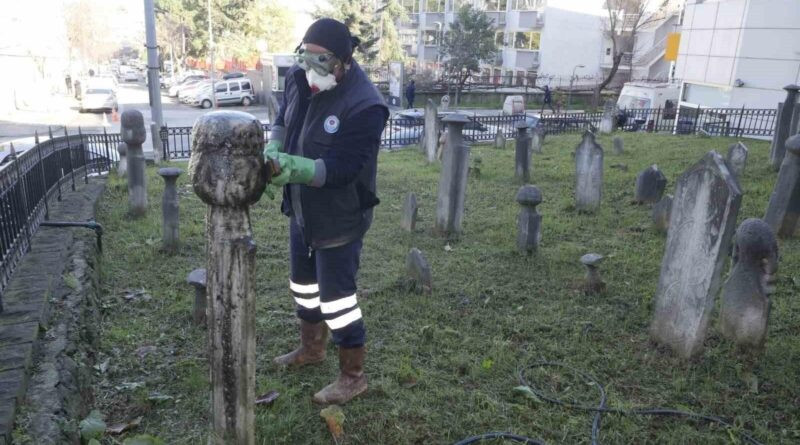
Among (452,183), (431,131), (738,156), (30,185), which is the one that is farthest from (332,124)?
(431,131)

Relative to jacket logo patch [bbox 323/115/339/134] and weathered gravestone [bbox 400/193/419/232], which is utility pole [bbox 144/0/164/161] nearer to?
weathered gravestone [bbox 400/193/419/232]

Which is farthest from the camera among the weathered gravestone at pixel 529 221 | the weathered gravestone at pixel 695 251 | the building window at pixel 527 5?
the building window at pixel 527 5

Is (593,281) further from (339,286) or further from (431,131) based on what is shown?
(431,131)

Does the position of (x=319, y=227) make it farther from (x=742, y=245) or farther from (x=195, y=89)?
(x=195, y=89)

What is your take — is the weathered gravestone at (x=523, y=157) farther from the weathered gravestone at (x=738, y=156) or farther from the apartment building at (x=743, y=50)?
the apartment building at (x=743, y=50)

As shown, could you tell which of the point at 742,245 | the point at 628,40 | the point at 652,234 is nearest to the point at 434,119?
the point at 652,234

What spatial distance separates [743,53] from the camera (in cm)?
1880

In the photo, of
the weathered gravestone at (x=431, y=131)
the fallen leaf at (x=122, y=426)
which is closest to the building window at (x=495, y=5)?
the weathered gravestone at (x=431, y=131)

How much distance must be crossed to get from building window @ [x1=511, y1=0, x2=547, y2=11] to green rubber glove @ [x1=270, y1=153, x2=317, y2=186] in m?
37.0

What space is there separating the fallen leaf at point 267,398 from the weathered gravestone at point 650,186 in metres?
6.37

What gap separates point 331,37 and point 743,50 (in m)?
20.4

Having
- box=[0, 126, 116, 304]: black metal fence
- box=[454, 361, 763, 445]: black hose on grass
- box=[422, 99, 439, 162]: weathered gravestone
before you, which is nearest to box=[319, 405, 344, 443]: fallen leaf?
box=[454, 361, 763, 445]: black hose on grass

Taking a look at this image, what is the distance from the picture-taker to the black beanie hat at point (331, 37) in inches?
110

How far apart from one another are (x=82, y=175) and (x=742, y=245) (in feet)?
26.8
